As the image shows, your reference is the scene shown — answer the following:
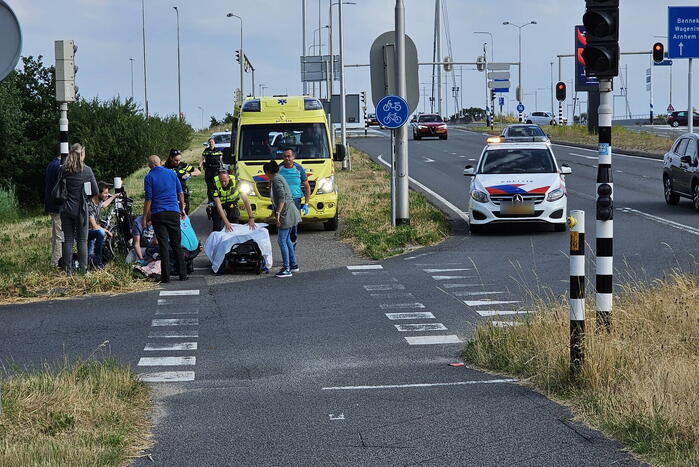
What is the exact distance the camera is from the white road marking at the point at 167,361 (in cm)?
1088

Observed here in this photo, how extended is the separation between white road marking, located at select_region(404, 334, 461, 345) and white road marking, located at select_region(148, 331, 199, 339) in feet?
7.72

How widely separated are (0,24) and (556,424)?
14.1 feet

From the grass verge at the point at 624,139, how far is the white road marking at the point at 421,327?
3972cm

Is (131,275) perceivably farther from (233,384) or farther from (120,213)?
(233,384)

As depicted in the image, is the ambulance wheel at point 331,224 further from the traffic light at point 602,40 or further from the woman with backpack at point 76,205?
the traffic light at point 602,40

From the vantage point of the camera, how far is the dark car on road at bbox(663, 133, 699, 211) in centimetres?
2486

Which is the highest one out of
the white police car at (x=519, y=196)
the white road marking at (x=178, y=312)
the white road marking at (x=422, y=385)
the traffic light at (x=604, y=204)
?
the traffic light at (x=604, y=204)

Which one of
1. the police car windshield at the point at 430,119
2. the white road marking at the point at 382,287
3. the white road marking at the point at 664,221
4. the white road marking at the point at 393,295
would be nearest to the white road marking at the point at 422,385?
the white road marking at the point at 393,295

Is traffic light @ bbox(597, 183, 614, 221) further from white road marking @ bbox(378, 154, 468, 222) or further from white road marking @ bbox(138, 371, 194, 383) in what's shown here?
white road marking @ bbox(378, 154, 468, 222)

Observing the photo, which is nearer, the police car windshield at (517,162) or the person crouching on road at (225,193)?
the person crouching on road at (225,193)

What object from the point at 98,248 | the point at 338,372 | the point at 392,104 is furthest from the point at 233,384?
the point at 392,104

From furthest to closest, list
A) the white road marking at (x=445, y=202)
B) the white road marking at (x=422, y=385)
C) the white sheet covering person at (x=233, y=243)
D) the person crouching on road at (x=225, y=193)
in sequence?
the white road marking at (x=445, y=202), the person crouching on road at (x=225, y=193), the white sheet covering person at (x=233, y=243), the white road marking at (x=422, y=385)

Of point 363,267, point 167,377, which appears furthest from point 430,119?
point 167,377

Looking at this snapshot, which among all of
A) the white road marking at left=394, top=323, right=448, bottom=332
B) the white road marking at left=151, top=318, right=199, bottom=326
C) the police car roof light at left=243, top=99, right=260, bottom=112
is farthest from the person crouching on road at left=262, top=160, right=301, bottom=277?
the police car roof light at left=243, top=99, right=260, bottom=112
